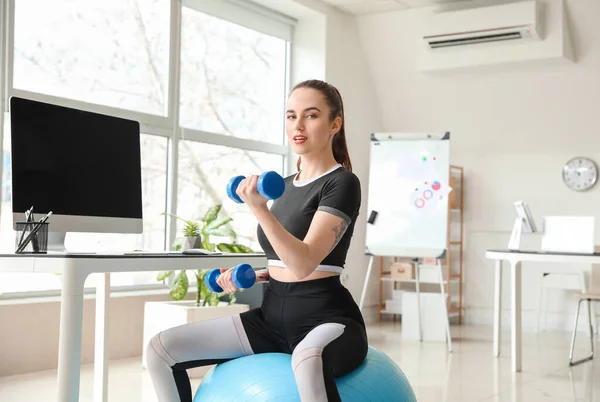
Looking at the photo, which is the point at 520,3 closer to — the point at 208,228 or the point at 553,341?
the point at 553,341

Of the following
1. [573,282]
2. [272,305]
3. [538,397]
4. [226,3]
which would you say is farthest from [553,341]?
[272,305]

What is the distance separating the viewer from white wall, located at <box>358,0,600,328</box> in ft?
20.9

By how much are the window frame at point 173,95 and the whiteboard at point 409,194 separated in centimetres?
89

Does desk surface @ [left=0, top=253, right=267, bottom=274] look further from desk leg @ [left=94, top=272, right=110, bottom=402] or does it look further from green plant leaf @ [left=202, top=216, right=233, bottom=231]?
green plant leaf @ [left=202, top=216, right=233, bottom=231]

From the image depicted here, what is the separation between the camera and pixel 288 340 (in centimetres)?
196

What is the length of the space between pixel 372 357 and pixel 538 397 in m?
2.08

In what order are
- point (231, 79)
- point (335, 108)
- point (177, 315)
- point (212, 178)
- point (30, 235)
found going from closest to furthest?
point (335, 108) → point (30, 235) → point (177, 315) → point (212, 178) → point (231, 79)

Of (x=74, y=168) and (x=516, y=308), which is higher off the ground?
(x=74, y=168)

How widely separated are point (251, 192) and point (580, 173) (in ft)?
17.9

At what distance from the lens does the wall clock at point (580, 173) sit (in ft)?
21.1

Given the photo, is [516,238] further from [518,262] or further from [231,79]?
[231,79]

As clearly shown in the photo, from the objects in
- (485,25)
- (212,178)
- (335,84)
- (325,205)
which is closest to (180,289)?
(212,178)

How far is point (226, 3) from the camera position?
5879 mm

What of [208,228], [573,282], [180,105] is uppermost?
[180,105]
